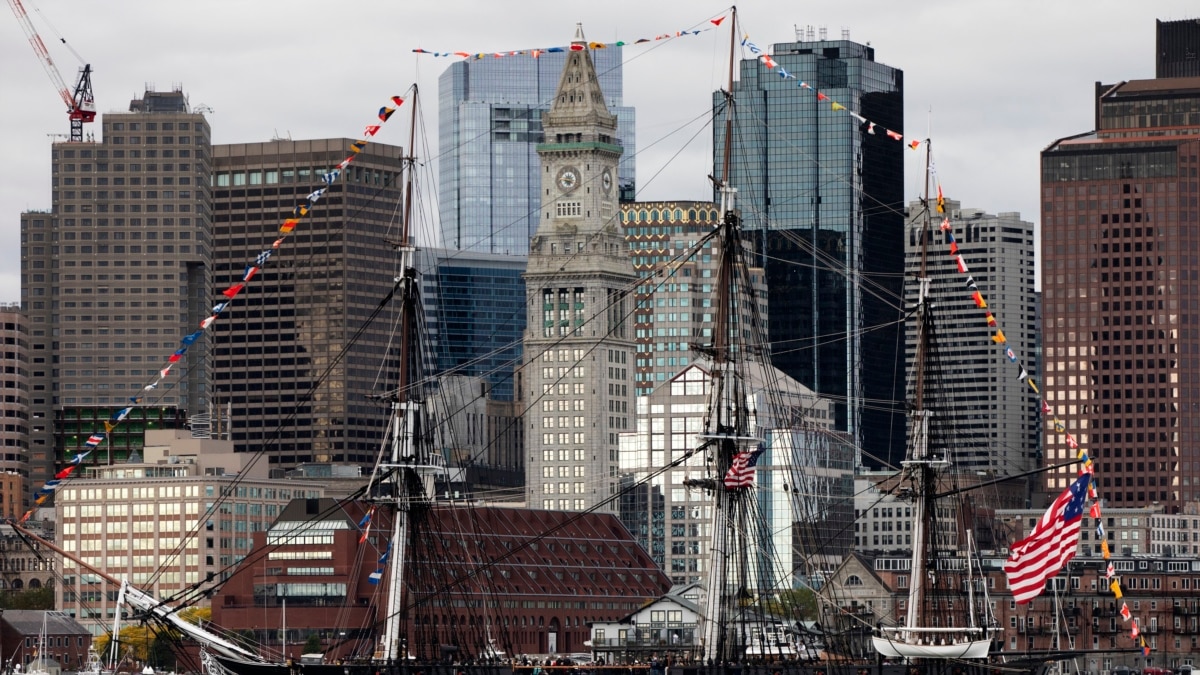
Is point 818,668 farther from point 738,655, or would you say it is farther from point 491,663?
point 491,663

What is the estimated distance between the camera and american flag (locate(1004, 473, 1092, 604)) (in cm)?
12119

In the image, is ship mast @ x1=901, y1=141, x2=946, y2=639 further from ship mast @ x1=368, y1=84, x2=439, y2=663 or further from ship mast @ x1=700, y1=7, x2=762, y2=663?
ship mast @ x1=368, y1=84, x2=439, y2=663

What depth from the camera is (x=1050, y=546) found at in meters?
122

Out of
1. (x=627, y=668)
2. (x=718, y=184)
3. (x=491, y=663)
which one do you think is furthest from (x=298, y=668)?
(x=718, y=184)

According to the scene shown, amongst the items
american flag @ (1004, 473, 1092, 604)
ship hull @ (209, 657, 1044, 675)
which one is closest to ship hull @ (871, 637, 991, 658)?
ship hull @ (209, 657, 1044, 675)

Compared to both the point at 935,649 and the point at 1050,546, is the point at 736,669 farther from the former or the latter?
the point at 1050,546

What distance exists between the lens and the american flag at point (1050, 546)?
121 metres

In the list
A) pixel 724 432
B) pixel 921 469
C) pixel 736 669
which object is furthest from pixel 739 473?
pixel 921 469

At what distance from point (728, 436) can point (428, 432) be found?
15.8 metres

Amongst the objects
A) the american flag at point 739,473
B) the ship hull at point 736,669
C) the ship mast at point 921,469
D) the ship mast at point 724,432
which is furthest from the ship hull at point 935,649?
the american flag at point 739,473

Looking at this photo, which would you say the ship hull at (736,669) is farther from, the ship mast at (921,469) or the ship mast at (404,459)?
the ship mast at (921,469)

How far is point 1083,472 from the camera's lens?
124 meters

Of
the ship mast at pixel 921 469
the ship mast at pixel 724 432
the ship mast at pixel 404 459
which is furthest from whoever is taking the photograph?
the ship mast at pixel 921 469

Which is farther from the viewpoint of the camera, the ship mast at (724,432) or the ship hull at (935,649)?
the ship mast at (724,432)
